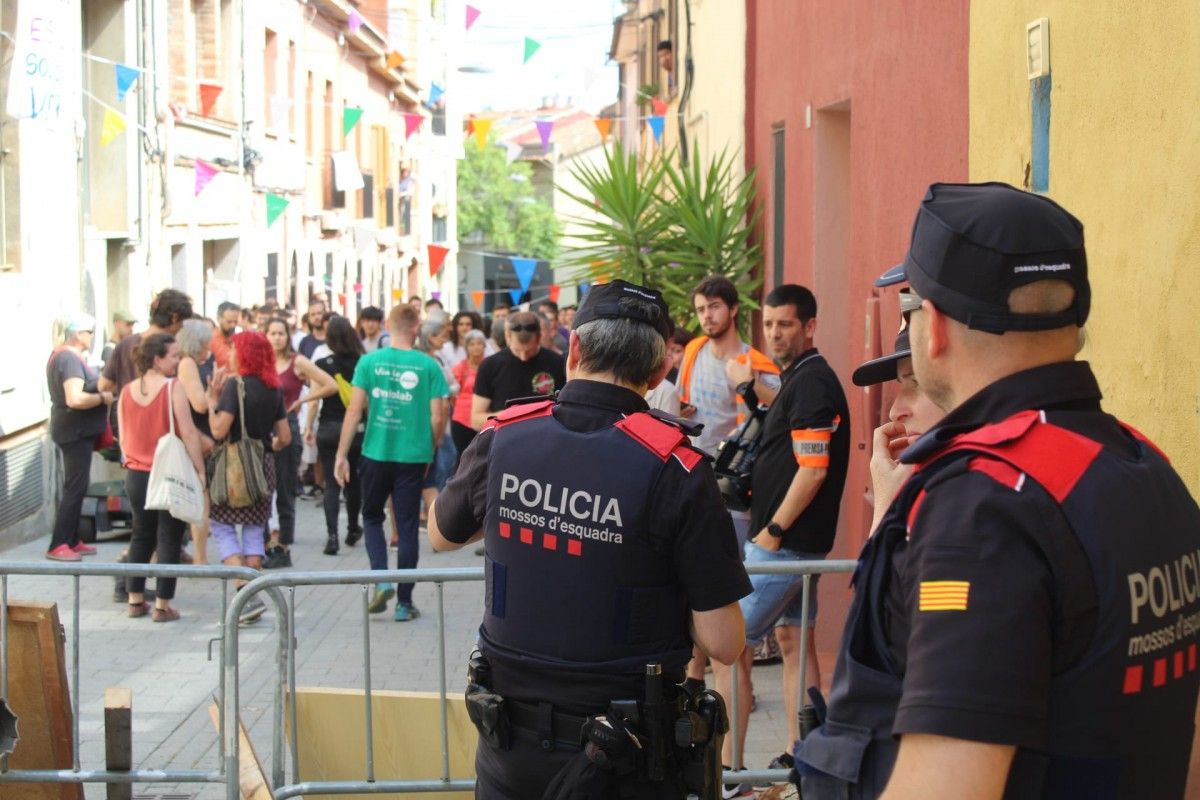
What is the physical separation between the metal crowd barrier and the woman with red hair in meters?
4.05

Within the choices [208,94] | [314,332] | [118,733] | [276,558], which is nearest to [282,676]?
[118,733]

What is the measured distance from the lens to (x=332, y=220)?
31.4 meters

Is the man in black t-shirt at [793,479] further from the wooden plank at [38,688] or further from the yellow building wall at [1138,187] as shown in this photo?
the wooden plank at [38,688]

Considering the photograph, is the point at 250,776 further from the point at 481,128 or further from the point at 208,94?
the point at 481,128

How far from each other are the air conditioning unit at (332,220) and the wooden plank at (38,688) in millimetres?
25781

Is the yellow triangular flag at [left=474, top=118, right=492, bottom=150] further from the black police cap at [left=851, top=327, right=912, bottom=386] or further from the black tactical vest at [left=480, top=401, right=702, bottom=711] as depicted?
the black police cap at [left=851, top=327, right=912, bottom=386]

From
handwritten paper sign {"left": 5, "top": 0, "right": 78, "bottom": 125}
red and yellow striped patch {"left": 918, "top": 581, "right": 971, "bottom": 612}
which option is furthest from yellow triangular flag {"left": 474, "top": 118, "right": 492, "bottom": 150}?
red and yellow striped patch {"left": 918, "top": 581, "right": 971, "bottom": 612}

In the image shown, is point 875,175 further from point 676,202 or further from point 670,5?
point 670,5

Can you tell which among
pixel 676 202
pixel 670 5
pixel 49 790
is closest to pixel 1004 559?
pixel 49 790

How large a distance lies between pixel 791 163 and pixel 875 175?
9.15 ft

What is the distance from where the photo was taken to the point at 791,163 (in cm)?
1060

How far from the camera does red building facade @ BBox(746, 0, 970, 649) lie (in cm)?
681

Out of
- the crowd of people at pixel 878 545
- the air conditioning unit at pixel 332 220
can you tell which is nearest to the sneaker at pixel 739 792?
the crowd of people at pixel 878 545

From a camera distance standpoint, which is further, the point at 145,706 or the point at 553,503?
the point at 145,706
